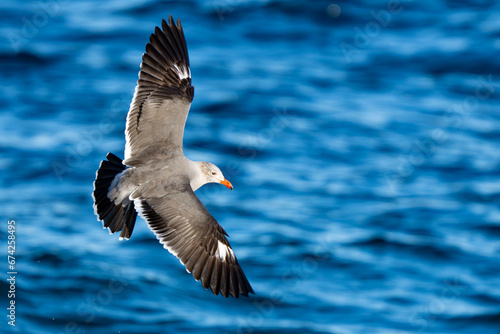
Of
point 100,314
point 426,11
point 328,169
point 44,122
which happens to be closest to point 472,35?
point 426,11

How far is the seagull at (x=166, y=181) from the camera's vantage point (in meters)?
7.21

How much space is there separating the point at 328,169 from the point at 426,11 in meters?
7.52

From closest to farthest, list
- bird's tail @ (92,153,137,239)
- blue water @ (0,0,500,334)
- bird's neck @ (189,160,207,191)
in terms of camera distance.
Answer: bird's tail @ (92,153,137,239)
bird's neck @ (189,160,207,191)
blue water @ (0,0,500,334)

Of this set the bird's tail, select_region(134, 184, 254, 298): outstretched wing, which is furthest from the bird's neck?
the bird's tail

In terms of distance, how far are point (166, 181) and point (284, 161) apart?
9.18 meters

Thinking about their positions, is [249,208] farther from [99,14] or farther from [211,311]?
[99,14]

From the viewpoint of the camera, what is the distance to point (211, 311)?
12656mm

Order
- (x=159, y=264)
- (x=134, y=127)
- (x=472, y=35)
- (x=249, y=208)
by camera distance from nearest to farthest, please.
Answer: (x=134, y=127)
(x=159, y=264)
(x=249, y=208)
(x=472, y=35)

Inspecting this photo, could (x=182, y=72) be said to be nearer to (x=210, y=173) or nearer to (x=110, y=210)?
(x=210, y=173)

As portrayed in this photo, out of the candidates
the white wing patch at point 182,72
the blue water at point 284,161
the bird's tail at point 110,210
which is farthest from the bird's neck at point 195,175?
the blue water at point 284,161

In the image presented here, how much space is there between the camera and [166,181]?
7387 millimetres

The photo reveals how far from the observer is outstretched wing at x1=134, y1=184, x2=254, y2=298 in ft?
23.6

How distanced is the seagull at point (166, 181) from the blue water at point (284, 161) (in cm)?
490

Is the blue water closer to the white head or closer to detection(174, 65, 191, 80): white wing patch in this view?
the white head
